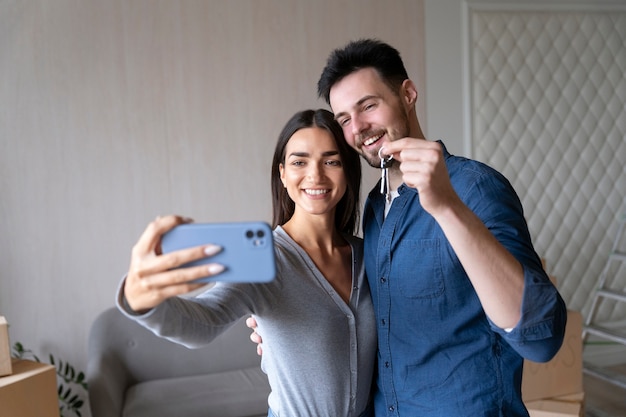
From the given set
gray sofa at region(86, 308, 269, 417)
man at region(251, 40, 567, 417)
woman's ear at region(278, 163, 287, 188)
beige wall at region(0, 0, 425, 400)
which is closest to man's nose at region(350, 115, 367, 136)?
man at region(251, 40, 567, 417)

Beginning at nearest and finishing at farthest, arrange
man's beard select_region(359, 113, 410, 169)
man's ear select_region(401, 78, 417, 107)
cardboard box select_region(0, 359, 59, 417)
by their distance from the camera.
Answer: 1. man's beard select_region(359, 113, 410, 169)
2. man's ear select_region(401, 78, 417, 107)
3. cardboard box select_region(0, 359, 59, 417)

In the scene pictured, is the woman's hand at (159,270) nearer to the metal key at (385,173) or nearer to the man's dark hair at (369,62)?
the metal key at (385,173)

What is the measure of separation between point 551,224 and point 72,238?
3177 millimetres

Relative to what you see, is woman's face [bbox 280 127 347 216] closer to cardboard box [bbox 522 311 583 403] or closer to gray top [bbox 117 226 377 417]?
gray top [bbox 117 226 377 417]

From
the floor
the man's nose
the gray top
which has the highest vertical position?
the man's nose

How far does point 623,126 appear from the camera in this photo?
4281 millimetres

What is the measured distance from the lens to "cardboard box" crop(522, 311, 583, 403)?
9.34 ft

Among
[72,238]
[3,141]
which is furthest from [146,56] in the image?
[72,238]

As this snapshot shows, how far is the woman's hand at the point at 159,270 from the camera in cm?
88

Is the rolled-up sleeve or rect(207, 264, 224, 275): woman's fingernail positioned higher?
rect(207, 264, 224, 275): woman's fingernail

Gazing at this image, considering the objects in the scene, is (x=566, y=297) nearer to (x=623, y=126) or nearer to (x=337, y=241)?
(x=623, y=126)

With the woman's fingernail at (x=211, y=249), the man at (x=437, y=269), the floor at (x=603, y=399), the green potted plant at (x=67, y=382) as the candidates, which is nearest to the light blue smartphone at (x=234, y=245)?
the woman's fingernail at (x=211, y=249)

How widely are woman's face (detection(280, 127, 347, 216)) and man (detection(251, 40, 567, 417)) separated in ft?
0.23

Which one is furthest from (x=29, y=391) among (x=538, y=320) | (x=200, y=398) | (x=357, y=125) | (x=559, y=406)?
(x=559, y=406)
